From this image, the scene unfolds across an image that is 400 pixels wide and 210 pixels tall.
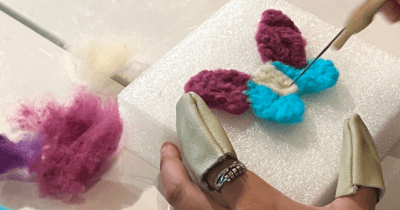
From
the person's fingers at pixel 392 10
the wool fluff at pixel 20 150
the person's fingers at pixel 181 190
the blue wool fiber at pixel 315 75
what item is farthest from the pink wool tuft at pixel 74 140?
the person's fingers at pixel 392 10

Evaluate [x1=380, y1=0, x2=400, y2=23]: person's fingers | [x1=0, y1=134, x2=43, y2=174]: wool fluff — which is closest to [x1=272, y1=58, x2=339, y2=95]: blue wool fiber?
[x1=380, y1=0, x2=400, y2=23]: person's fingers

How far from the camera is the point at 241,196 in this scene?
551mm

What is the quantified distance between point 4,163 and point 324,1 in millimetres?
928

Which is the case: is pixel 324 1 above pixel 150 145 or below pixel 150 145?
above

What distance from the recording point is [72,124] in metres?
0.69

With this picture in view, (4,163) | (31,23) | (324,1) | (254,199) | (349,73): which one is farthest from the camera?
(324,1)

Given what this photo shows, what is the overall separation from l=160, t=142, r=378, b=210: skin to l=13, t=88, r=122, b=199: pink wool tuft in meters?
0.13

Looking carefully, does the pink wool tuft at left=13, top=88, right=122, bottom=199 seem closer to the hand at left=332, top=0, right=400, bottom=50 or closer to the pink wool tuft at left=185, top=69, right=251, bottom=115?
the pink wool tuft at left=185, top=69, right=251, bottom=115

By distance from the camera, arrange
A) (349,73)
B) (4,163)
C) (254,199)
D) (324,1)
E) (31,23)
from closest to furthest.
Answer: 1. (254,199)
2. (4,163)
3. (349,73)
4. (31,23)
5. (324,1)

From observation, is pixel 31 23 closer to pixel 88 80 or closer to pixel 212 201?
pixel 88 80

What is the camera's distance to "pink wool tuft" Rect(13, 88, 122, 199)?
2.10 ft

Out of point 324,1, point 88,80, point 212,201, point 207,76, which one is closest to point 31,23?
point 88,80

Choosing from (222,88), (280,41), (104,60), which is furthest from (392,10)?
(104,60)

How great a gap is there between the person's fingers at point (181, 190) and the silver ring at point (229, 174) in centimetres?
3
